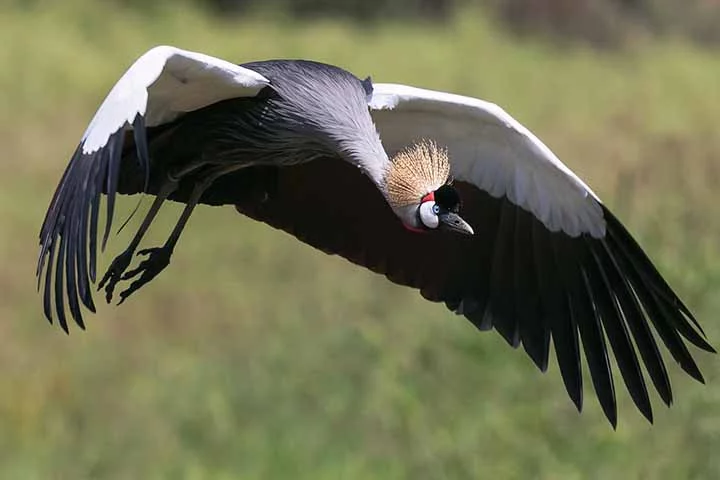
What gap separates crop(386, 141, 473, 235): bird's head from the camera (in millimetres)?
4043

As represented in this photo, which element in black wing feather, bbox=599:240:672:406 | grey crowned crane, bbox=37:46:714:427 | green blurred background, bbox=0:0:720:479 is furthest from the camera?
green blurred background, bbox=0:0:720:479

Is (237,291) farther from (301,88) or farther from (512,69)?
(512,69)

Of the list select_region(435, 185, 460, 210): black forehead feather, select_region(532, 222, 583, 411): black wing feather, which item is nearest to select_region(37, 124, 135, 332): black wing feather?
select_region(435, 185, 460, 210): black forehead feather

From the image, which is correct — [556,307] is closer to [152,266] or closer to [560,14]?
[152,266]

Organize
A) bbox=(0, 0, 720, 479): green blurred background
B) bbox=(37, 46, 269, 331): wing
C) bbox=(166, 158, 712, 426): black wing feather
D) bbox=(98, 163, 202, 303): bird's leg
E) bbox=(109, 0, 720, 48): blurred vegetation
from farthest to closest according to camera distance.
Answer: bbox=(109, 0, 720, 48): blurred vegetation → bbox=(0, 0, 720, 479): green blurred background → bbox=(166, 158, 712, 426): black wing feather → bbox=(98, 163, 202, 303): bird's leg → bbox=(37, 46, 269, 331): wing

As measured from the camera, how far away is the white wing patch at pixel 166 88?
3783 mm

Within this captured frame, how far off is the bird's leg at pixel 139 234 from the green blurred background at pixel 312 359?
1828 millimetres

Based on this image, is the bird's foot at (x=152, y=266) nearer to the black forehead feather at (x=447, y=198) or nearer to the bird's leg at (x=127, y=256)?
the bird's leg at (x=127, y=256)

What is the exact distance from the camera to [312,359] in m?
6.90

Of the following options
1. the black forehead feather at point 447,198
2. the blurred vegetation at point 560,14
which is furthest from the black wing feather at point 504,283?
the blurred vegetation at point 560,14

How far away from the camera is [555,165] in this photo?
4578mm

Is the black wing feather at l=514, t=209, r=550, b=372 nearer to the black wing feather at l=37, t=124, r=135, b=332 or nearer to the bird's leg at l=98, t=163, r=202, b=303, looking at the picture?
the bird's leg at l=98, t=163, r=202, b=303

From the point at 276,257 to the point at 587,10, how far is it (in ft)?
29.7

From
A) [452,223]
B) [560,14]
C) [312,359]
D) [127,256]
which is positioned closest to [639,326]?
[452,223]
